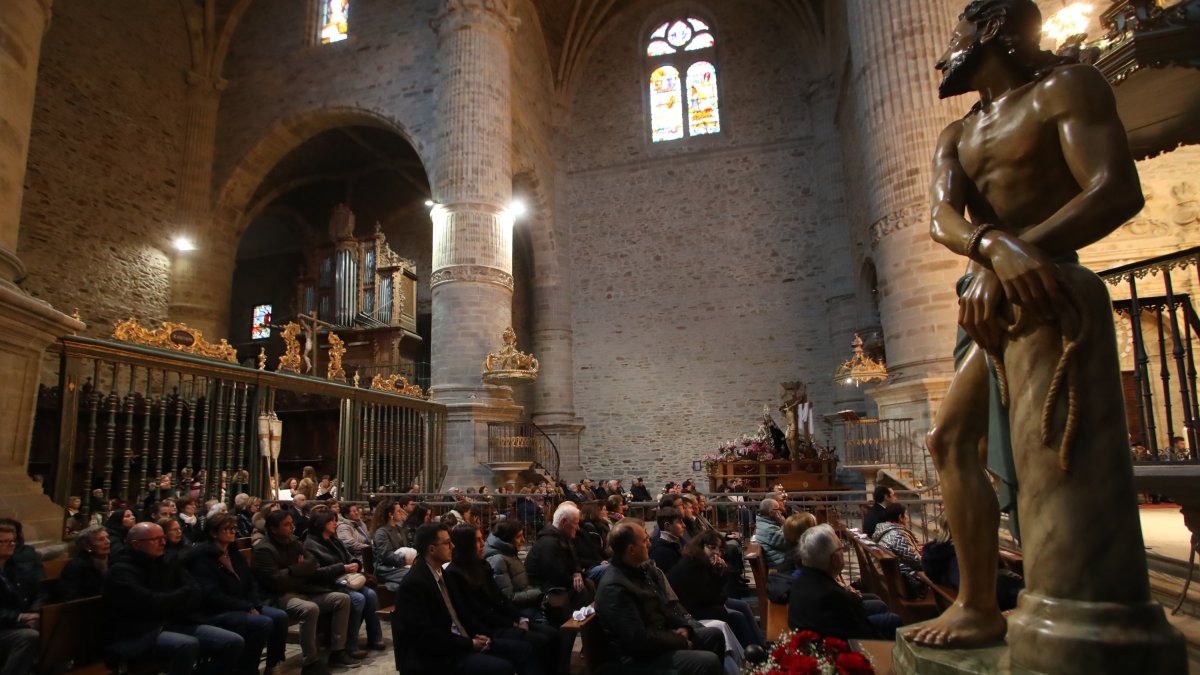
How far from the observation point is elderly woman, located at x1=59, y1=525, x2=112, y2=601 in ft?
11.6

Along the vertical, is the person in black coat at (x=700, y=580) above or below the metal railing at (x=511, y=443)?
below

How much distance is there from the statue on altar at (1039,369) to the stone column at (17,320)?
479 centimetres

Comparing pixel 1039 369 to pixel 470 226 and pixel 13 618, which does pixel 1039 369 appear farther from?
pixel 470 226

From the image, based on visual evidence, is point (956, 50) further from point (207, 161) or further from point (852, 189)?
point (207, 161)

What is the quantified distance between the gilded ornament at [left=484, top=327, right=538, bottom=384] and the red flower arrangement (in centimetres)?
991

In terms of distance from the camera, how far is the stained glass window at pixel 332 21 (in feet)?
53.4

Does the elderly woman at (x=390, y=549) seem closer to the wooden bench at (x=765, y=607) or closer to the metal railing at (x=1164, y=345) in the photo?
the wooden bench at (x=765, y=607)

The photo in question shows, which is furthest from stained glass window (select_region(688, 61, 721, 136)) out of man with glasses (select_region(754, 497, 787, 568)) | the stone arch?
man with glasses (select_region(754, 497, 787, 568))

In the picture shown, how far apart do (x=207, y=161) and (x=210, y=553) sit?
14784 mm

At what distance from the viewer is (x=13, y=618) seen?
3.16 meters

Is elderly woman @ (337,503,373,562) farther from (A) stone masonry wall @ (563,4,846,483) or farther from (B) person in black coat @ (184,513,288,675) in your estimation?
(A) stone masonry wall @ (563,4,846,483)

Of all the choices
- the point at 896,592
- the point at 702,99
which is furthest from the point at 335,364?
the point at 702,99

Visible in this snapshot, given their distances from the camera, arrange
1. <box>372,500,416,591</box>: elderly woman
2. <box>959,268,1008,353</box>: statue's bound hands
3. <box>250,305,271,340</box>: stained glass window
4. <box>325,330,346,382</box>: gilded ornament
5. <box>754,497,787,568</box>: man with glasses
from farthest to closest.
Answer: <box>250,305,271,340</box>: stained glass window, <box>325,330,346,382</box>: gilded ornament, <box>372,500,416,591</box>: elderly woman, <box>754,497,787,568</box>: man with glasses, <box>959,268,1008,353</box>: statue's bound hands

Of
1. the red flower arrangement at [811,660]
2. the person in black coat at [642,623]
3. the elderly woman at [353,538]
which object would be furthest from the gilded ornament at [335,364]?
the red flower arrangement at [811,660]
